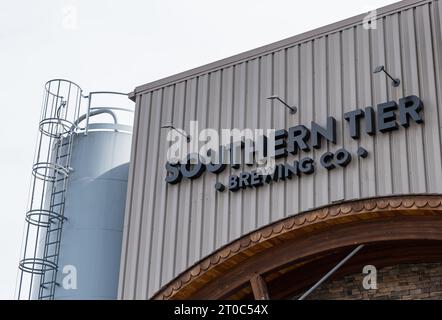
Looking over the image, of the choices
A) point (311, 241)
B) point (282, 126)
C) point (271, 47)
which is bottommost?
point (311, 241)

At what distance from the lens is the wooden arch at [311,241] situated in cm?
1162

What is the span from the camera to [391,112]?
42.7 ft

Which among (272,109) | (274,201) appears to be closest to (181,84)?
(272,109)

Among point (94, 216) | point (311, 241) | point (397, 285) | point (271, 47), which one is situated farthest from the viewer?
point (94, 216)

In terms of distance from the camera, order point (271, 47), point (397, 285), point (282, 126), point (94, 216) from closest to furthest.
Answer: point (397, 285)
point (282, 126)
point (271, 47)
point (94, 216)

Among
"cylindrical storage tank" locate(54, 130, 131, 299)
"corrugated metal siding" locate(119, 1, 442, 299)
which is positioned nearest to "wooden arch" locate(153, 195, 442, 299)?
"corrugated metal siding" locate(119, 1, 442, 299)

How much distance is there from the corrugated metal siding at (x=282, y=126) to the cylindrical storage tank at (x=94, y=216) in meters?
1.83

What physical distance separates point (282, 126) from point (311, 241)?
2.67 meters

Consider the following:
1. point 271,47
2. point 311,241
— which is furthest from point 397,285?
point 271,47

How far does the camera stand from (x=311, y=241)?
12.5 m

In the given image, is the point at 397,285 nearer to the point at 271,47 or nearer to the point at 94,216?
the point at 271,47

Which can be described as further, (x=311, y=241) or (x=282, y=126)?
(x=282, y=126)

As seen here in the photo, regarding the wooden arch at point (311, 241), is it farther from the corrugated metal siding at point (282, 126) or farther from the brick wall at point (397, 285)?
the corrugated metal siding at point (282, 126)

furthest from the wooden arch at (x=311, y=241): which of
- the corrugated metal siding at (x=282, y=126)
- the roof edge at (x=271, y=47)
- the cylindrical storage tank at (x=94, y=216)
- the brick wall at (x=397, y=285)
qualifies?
the cylindrical storage tank at (x=94, y=216)
